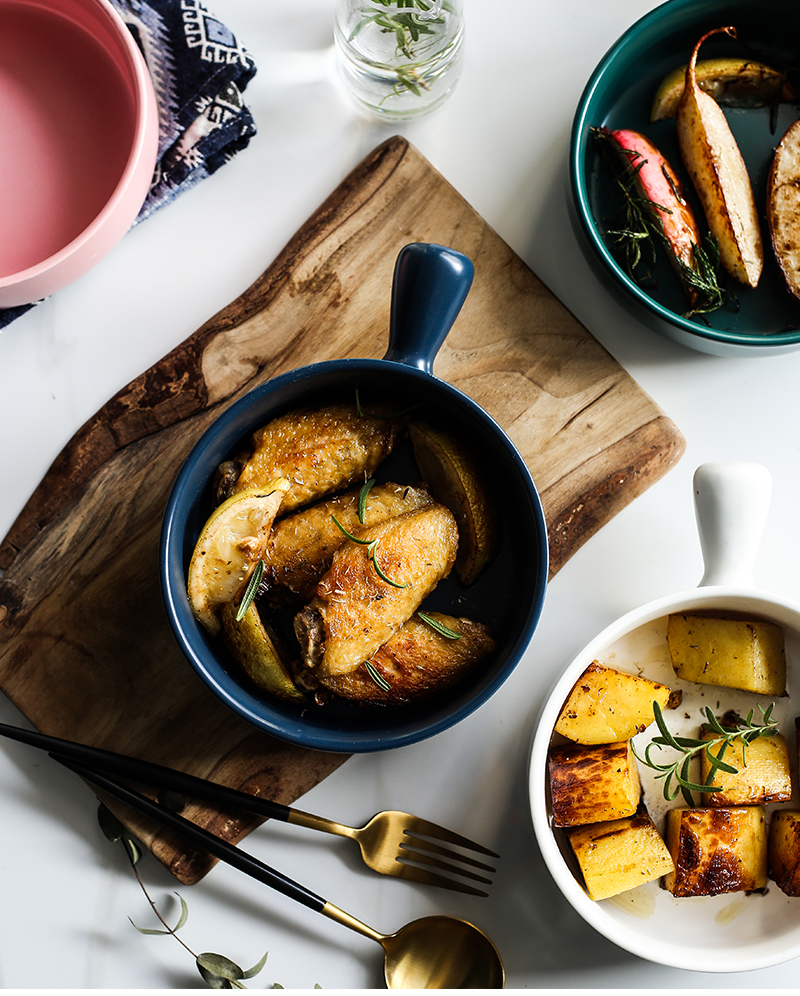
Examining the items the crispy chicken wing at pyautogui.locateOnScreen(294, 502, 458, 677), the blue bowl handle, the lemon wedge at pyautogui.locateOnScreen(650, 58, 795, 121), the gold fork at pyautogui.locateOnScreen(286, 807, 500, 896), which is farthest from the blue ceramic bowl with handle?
the lemon wedge at pyautogui.locateOnScreen(650, 58, 795, 121)

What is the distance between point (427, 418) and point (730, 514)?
480 millimetres

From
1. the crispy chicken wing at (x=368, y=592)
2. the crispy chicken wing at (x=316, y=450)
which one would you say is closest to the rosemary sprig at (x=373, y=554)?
the crispy chicken wing at (x=368, y=592)

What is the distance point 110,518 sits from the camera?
125 cm

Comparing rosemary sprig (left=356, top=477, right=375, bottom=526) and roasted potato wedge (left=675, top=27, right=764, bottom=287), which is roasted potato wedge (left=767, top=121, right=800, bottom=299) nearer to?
roasted potato wedge (left=675, top=27, right=764, bottom=287)

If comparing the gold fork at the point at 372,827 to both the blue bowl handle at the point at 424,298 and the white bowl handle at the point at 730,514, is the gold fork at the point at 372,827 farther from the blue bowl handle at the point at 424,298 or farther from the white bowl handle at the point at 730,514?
the blue bowl handle at the point at 424,298

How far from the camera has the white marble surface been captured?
4.25 ft

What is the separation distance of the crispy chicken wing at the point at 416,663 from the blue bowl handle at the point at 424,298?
390mm

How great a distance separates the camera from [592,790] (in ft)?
3.72

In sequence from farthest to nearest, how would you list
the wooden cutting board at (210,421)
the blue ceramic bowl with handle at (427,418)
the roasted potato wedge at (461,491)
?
the wooden cutting board at (210,421)
the roasted potato wedge at (461,491)
the blue ceramic bowl with handle at (427,418)

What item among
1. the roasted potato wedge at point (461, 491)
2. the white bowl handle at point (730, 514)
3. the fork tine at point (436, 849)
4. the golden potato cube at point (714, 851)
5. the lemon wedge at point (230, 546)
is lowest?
the golden potato cube at point (714, 851)

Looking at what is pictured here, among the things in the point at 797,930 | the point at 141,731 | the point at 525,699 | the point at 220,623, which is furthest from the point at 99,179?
the point at 797,930

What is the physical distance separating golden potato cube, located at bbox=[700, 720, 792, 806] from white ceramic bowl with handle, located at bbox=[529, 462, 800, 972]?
0.18ft

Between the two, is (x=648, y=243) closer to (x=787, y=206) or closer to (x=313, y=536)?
(x=787, y=206)

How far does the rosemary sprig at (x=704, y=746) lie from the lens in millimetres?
1042
